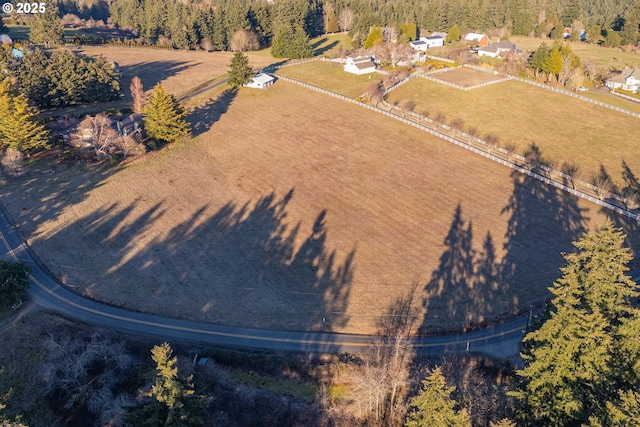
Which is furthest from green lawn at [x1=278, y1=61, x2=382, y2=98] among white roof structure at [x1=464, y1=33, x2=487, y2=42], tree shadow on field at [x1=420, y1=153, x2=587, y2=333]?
white roof structure at [x1=464, y1=33, x2=487, y2=42]

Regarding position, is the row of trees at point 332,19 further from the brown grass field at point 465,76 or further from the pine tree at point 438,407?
the pine tree at point 438,407

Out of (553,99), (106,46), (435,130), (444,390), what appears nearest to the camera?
(444,390)

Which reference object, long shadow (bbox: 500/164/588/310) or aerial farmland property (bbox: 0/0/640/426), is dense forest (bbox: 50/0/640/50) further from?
long shadow (bbox: 500/164/588/310)

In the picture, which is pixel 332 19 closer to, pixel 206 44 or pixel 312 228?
pixel 206 44

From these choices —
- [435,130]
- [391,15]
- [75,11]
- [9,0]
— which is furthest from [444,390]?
[9,0]

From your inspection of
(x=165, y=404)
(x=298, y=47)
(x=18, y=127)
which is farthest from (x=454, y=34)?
(x=165, y=404)

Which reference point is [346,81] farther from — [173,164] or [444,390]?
[444,390]

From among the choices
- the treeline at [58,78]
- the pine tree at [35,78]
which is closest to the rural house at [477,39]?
the treeline at [58,78]
